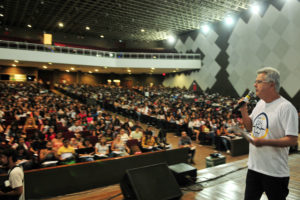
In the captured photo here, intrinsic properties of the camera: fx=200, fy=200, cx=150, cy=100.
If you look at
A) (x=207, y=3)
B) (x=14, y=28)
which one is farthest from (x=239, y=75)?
(x=14, y=28)

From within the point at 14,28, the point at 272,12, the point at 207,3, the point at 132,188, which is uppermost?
the point at 14,28

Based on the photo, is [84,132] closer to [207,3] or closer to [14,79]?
[207,3]

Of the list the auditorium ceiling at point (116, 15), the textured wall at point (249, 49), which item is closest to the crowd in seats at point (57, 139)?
the auditorium ceiling at point (116, 15)

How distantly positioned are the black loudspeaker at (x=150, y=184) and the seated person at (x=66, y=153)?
2096mm

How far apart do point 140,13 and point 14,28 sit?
15902 mm

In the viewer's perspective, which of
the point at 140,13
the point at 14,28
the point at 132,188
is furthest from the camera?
the point at 14,28

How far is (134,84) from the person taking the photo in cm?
2934

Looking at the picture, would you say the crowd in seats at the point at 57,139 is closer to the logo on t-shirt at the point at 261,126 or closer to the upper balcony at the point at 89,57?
the logo on t-shirt at the point at 261,126

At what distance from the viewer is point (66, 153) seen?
4.91 meters

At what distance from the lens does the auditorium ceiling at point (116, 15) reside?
16094mm

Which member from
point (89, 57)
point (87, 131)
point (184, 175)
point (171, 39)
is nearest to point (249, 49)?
point (171, 39)

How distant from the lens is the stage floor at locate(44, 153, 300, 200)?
3.07 m

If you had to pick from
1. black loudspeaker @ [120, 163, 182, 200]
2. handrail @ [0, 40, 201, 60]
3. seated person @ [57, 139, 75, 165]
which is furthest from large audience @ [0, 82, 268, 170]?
handrail @ [0, 40, 201, 60]

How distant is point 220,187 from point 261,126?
2.12m
